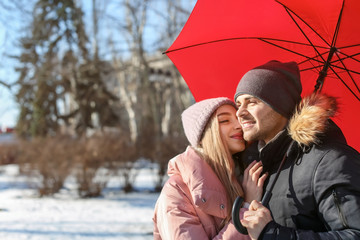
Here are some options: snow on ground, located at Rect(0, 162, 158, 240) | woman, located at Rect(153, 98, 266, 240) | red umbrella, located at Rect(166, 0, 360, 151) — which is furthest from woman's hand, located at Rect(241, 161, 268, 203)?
snow on ground, located at Rect(0, 162, 158, 240)

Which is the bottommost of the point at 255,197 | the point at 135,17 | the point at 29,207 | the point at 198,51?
the point at 29,207

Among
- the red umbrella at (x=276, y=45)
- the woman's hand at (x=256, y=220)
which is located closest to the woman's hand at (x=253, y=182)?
the woman's hand at (x=256, y=220)

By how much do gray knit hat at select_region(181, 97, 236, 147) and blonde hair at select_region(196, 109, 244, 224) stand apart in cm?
3

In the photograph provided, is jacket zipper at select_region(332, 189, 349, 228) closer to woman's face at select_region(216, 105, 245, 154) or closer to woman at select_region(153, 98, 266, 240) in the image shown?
woman at select_region(153, 98, 266, 240)

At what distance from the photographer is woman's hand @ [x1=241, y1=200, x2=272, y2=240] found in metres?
1.85

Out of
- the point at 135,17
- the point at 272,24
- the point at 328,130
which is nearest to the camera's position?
the point at 328,130

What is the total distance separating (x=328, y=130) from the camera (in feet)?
6.45

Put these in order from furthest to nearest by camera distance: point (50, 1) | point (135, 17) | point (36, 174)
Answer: point (50, 1) → point (135, 17) → point (36, 174)

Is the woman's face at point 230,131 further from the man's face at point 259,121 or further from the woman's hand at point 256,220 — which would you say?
the woman's hand at point 256,220

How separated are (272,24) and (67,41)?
20925 millimetres

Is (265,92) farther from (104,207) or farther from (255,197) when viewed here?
(104,207)

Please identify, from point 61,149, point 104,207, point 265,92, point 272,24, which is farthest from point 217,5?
point 61,149

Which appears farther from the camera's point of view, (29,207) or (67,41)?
(67,41)

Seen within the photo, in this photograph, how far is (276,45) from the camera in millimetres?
2848
